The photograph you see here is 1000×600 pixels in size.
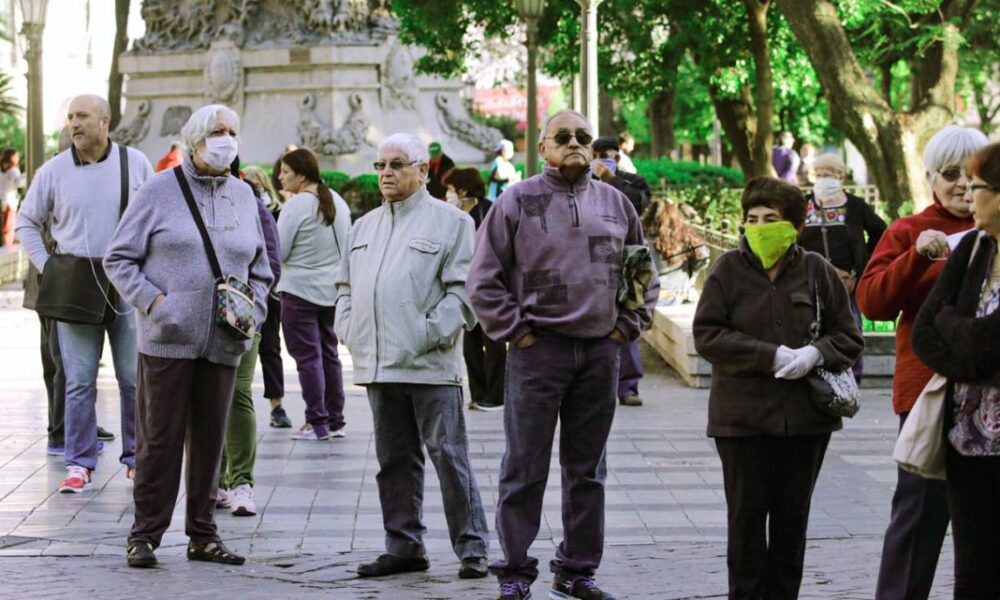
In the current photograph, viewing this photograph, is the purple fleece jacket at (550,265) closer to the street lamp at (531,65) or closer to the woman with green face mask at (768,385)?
the woman with green face mask at (768,385)

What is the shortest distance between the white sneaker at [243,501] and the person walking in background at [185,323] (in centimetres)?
110

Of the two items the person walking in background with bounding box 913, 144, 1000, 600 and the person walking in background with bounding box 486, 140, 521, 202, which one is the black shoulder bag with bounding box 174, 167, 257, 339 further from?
the person walking in background with bounding box 486, 140, 521, 202

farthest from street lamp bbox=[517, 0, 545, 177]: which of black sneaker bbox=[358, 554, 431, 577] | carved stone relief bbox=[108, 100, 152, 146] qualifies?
carved stone relief bbox=[108, 100, 152, 146]

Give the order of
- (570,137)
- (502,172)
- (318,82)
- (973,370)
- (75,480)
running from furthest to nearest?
1. (318,82)
2. (502,172)
3. (75,480)
4. (570,137)
5. (973,370)

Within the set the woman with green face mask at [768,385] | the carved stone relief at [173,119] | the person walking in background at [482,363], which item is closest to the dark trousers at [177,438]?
the woman with green face mask at [768,385]

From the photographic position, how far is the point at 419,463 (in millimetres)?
8102

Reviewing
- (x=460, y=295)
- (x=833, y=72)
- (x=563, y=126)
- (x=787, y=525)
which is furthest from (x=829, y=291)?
(x=833, y=72)

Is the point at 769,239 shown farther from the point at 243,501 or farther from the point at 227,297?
the point at 243,501

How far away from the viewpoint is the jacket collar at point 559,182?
738 centimetres

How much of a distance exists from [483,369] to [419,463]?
6069 millimetres

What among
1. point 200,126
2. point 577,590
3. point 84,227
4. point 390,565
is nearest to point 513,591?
point 577,590

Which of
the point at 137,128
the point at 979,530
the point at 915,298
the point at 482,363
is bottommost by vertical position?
the point at 482,363

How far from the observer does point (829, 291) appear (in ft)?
22.0

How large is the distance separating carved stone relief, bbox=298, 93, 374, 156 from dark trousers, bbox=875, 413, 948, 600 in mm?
26848
